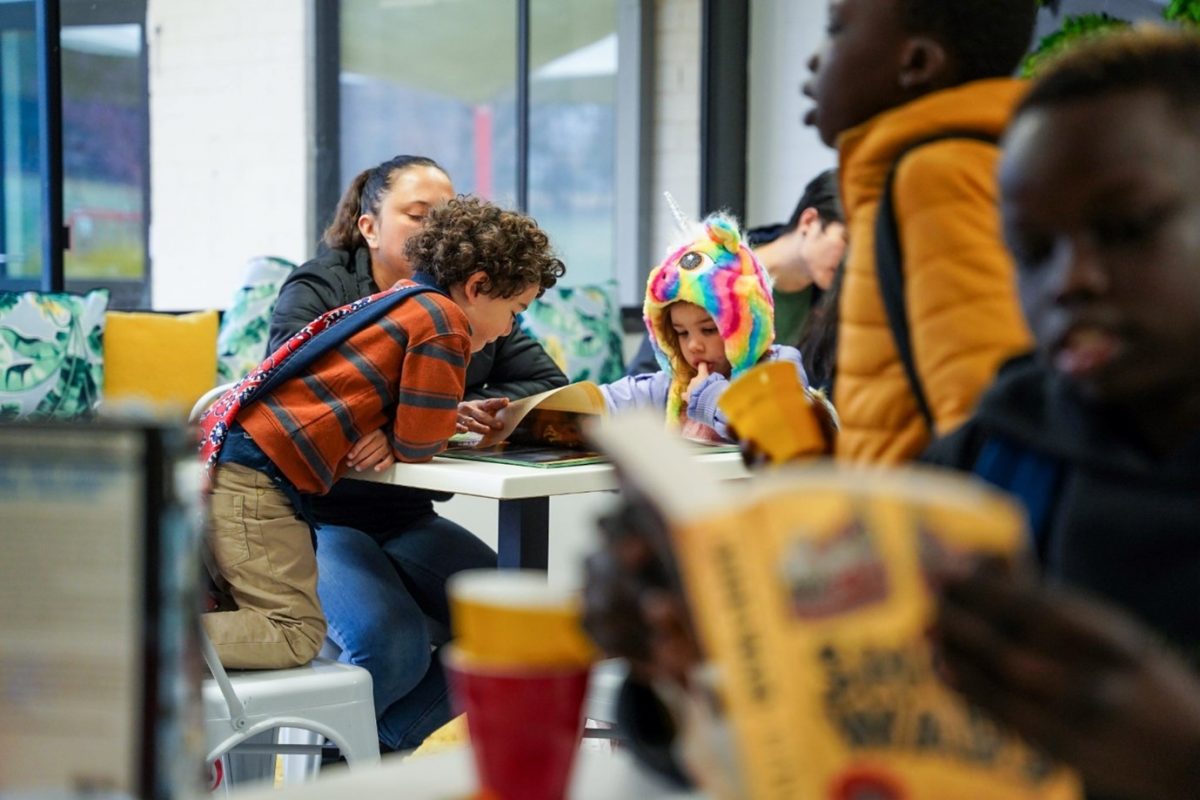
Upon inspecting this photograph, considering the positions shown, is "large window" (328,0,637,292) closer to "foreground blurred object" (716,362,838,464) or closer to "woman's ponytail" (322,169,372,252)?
"woman's ponytail" (322,169,372,252)

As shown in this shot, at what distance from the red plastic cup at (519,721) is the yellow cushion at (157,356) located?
3629mm

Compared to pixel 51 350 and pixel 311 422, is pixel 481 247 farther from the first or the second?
pixel 51 350

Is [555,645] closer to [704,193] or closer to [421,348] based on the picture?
[421,348]

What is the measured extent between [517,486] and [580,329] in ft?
9.87

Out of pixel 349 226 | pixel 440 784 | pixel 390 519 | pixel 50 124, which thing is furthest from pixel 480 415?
pixel 50 124

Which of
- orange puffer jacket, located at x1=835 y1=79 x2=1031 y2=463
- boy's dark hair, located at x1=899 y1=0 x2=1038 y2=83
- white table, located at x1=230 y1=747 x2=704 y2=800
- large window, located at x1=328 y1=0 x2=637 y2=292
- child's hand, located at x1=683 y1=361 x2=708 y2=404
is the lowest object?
white table, located at x1=230 y1=747 x2=704 y2=800

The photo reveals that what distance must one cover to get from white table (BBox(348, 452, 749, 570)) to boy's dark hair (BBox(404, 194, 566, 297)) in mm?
465

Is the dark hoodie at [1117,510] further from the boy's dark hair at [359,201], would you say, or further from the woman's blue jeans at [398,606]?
the boy's dark hair at [359,201]

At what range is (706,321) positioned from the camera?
2.82 meters

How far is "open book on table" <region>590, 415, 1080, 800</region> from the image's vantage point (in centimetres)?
47

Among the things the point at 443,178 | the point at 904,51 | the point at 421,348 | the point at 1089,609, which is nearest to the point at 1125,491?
the point at 1089,609

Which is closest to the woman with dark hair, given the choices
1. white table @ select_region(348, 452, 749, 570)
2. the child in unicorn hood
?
white table @ select_region(348, 452, 749, 570)

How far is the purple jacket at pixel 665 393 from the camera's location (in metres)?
2.70

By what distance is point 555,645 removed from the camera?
1.94ft
